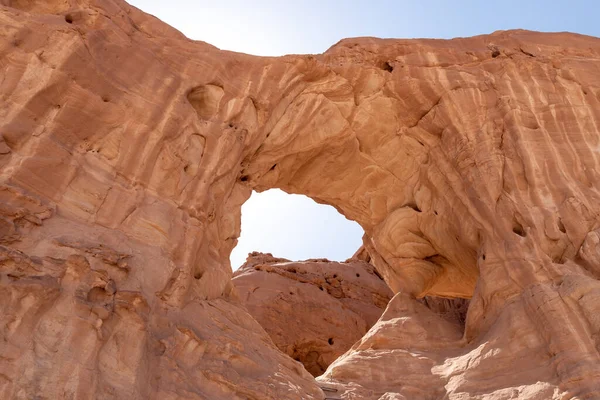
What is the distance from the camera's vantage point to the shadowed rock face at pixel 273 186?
24.0 ft

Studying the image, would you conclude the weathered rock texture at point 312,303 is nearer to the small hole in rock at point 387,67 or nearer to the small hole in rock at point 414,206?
the small hole in rock at point 414,206

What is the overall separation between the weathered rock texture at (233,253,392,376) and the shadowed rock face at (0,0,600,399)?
7589 millimetres

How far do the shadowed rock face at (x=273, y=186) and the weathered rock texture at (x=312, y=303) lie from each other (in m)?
7.59

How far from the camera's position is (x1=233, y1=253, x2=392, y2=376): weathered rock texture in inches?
886

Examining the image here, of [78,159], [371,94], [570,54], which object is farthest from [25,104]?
[570,54]

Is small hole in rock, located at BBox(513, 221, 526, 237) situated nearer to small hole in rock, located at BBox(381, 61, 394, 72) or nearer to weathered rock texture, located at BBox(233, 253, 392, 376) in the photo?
small hole in rock, located at BBox(381, 61, 394, 72)

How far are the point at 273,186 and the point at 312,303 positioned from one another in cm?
1078

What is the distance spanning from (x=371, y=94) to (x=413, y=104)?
1110mm

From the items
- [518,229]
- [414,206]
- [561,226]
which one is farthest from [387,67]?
[561,226]

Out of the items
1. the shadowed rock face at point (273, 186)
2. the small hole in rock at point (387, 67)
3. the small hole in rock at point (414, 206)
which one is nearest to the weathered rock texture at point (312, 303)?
the shadowed rock face at point (273, 186)

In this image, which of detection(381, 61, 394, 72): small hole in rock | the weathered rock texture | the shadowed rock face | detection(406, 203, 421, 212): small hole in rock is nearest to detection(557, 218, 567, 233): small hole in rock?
the shadowed rock face

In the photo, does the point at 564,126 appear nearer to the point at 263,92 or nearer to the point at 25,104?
the point at 263,92

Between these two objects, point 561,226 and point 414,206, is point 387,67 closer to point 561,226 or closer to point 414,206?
point 414,206

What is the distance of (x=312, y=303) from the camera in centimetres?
2411
